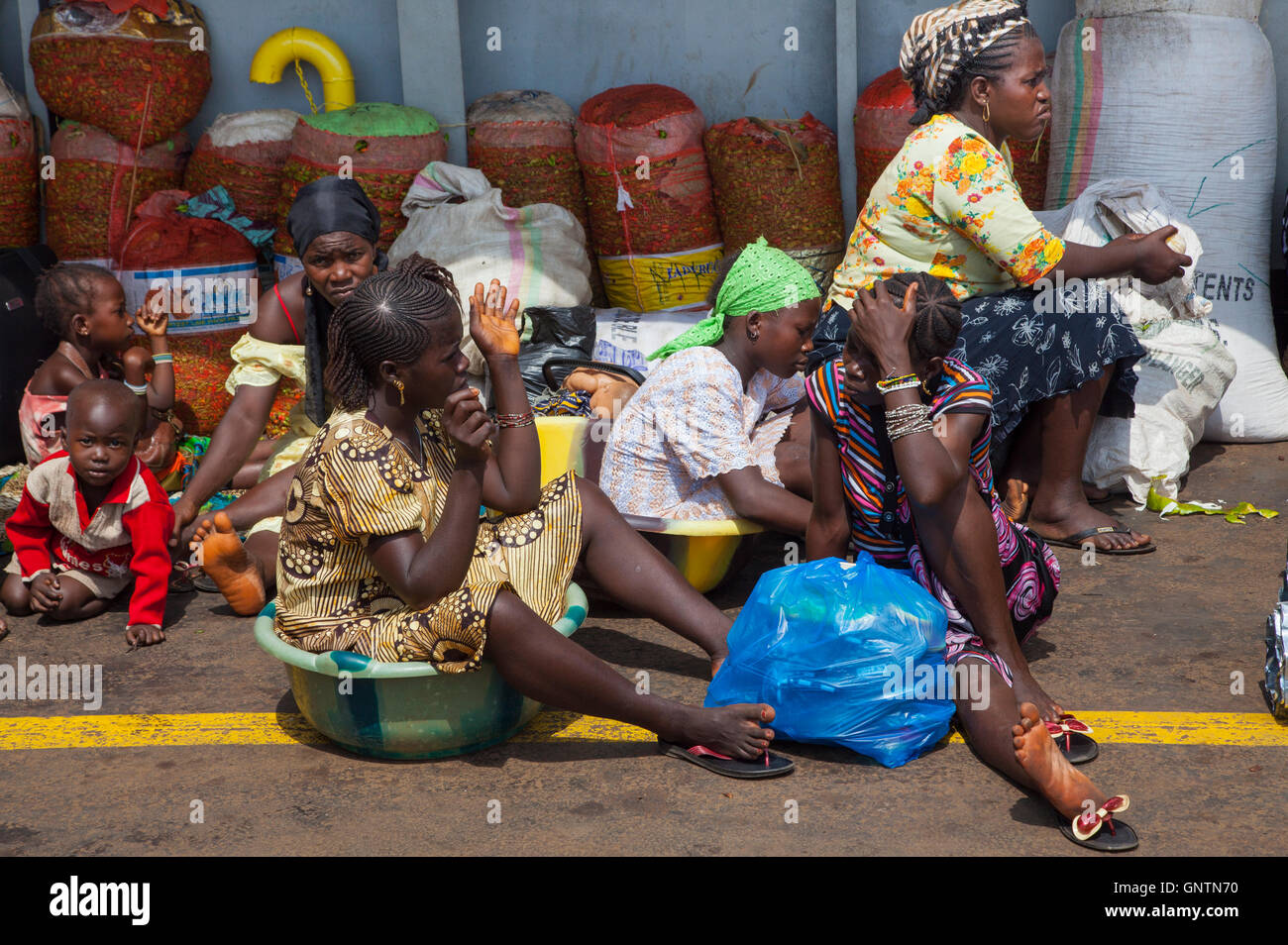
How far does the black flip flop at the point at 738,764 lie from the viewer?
288 centimetres

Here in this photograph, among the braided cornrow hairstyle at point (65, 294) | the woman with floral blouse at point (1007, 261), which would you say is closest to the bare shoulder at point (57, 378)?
the braided cornrow hairstyle at point (65, 294)

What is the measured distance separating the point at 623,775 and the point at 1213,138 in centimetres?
390

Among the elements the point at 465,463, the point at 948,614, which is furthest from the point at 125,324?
the point at 948,614

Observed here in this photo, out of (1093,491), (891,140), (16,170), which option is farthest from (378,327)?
(16,170)

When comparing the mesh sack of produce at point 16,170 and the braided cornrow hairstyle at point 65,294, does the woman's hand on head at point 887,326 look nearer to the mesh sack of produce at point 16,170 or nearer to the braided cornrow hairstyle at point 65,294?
the braided cornrow hairstyle at point 65,294

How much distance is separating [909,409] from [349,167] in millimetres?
3508

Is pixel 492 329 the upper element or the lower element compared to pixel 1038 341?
upper

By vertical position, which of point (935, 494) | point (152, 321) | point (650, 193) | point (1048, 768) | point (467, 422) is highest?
point (650, 193)

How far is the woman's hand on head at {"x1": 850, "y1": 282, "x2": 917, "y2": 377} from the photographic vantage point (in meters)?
2.91

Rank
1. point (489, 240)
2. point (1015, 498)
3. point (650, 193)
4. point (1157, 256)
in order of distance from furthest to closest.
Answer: point (650, 193) → point (489, 240) → point (1015, 498) → point (1157, 256)

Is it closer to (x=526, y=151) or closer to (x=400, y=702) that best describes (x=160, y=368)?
(x=526, y=151)

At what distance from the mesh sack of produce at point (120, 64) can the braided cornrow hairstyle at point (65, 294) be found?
124 centimetres

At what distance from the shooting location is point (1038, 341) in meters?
4.12

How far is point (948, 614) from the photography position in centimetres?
304
